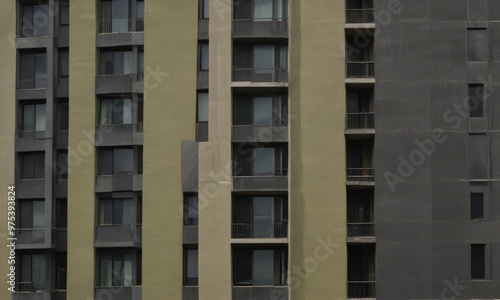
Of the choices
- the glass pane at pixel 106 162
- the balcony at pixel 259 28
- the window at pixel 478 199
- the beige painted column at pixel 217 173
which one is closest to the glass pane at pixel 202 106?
the beige painted column at pixel 217 173

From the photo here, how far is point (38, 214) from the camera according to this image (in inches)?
2174

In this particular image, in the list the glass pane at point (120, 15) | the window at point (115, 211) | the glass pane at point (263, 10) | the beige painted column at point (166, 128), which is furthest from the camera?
the glass pane at point (120, 15)

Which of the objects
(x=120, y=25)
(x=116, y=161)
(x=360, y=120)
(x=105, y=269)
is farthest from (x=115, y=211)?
(x=360, y=120)

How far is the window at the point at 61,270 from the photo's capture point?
5488cm

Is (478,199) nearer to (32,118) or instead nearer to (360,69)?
(360,69)

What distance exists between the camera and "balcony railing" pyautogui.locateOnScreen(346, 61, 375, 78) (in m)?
53.7

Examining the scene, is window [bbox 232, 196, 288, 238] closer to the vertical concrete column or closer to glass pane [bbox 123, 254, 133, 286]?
glass pane [bbox 123, 254, 133, 286]

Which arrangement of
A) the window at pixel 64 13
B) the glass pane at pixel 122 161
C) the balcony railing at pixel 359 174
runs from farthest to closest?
the window at pixel 64 13, the glass pane at pixel 122 161, the balcony railing at pixel 359 174

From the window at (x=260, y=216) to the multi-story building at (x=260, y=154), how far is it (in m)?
0.12

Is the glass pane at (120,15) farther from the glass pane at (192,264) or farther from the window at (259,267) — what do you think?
the window at (259,267)

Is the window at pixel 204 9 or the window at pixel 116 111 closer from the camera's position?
the window at pixel 204 9

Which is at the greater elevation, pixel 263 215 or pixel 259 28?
pixel 259 28

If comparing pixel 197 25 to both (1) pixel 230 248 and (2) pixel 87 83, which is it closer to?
(2) pixel 87 83

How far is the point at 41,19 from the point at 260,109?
13.3 m
